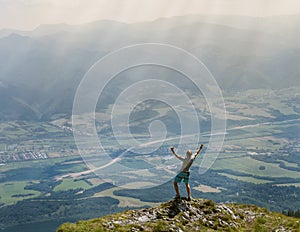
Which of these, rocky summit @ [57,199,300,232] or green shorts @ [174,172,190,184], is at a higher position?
green shorts @ [174,172,190,184]

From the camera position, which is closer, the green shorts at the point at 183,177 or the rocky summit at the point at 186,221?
the rocky summit at the point at 186,221

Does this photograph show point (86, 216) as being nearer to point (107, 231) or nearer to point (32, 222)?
point (32, 222)

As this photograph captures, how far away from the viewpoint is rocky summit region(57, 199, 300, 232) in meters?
19.7

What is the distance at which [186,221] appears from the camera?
68.4ft

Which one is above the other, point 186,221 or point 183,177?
point 183,177

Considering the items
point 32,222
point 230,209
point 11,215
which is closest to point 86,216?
point 32,222

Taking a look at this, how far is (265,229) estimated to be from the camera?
70.6 ft

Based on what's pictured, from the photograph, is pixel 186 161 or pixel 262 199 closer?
pixel 186 161

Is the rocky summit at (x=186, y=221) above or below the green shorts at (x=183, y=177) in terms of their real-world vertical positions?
below

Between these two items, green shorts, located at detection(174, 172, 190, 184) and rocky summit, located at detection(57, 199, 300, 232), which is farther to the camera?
green shorts, located at detection(174, 172, 190, 184)

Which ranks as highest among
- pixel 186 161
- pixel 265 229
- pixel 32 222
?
pixel 186 161

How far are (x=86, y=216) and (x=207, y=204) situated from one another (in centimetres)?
16191

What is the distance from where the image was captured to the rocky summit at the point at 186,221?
1973cm

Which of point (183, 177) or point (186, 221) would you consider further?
point (183, 177)
